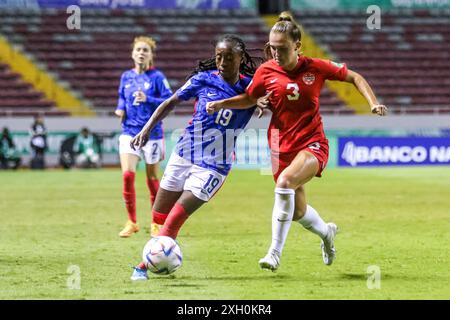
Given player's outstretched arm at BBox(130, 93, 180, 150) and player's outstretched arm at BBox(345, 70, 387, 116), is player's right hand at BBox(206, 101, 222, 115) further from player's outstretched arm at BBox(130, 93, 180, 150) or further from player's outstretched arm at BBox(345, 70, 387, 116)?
player's outstretched arm at BBox(345, 70, 387, 116)

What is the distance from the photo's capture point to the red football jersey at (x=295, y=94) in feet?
25.5

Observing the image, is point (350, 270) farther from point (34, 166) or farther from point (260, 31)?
point (260, 31)

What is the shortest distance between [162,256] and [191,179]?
74 centimetres

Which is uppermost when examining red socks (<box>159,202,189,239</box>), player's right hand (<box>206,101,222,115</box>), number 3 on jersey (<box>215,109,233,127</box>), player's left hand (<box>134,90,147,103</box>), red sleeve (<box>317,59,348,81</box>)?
red sleeve (<box>317,59,348,81</box>)

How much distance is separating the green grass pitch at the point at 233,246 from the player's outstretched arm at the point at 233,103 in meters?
1.44

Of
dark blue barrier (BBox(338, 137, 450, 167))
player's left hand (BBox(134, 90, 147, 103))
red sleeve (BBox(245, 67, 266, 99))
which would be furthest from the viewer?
dark blue barrier (BBox(338, 137, 450, 167))

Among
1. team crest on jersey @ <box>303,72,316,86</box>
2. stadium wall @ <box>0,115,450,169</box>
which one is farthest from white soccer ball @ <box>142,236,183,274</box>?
stadium wall @ <box>0,115,450,169</box>

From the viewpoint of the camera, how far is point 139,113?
11.4m

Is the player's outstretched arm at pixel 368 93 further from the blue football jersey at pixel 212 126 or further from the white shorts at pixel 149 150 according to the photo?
the white shorts at pixel 149 150

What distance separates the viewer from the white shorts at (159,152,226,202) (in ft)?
25.2

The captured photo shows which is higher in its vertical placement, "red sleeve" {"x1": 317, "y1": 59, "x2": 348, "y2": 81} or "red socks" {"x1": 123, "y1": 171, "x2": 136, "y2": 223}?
"red sleeve" {"x1": 317, "y1": 59, "x2": 348, "y2": 81}

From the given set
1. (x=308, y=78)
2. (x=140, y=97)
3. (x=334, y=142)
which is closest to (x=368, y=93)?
(x=308, y=78)

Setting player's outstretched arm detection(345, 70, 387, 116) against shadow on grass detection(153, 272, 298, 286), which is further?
shadow on grass detection(153, 272, 298, 286)

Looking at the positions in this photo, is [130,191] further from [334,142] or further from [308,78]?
[334,142]
